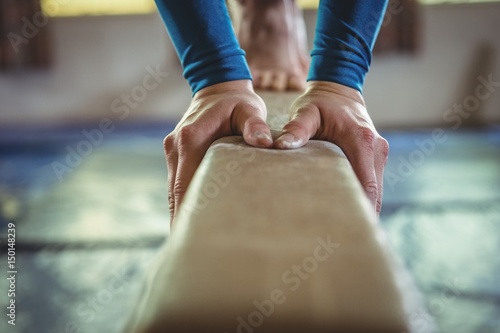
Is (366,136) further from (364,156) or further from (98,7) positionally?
(98,7)

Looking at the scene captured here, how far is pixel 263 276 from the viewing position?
0.28 meters

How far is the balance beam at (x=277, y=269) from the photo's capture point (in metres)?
0.26

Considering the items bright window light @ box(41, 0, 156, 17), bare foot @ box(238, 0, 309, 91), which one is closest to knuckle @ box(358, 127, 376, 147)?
bare foot @ box(238, 0, 309, 91)

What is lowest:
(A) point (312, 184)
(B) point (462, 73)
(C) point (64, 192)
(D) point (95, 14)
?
(B) point (462, 73)

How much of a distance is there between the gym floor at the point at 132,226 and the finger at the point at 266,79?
502mm

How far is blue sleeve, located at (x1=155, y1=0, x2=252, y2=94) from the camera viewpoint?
2.00 feet

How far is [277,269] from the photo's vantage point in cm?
29

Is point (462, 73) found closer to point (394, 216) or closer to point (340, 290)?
point (394, 216)

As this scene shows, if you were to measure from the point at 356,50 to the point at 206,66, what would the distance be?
20 centimetres

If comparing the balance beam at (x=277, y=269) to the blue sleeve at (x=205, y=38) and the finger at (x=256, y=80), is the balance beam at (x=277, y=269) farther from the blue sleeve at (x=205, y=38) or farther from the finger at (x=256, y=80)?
the finger at (x=256, y=80)

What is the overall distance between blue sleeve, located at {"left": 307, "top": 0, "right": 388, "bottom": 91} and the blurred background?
0.88m

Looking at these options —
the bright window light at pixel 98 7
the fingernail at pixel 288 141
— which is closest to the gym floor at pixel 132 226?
the fingernail at pixel 288 141

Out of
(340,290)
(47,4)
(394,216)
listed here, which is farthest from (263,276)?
(47,4)

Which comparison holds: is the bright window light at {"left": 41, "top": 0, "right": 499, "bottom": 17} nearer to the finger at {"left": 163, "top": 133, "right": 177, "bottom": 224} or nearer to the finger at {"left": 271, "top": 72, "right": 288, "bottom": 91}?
the finger at {"left": 271, "top": 72, "right": 288, "bottom": 91}
